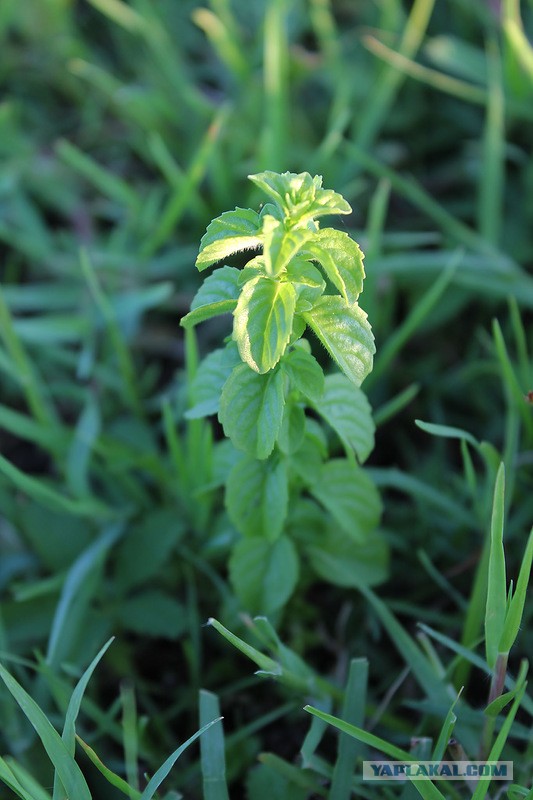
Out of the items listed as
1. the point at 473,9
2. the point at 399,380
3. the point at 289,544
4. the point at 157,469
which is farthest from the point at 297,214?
the point at 473,9

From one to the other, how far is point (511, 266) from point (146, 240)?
29.5 inches

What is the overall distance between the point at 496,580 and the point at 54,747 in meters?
0.54

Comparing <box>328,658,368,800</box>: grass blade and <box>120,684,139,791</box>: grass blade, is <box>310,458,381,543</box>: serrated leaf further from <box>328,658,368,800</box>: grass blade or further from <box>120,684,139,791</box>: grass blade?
<box>120,684,139,791</box>: grass blade

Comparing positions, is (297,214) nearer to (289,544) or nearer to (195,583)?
(289,544)

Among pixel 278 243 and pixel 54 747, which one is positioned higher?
pixel 278 243

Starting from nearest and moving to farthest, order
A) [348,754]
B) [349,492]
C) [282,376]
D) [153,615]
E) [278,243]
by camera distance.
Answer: [278,243] < [282,376] < [348,754] < [349,492] < [153,615]

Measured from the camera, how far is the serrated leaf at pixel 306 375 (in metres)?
0.90

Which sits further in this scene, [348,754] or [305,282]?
[348,754]

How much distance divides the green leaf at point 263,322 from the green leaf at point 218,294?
0.17ft

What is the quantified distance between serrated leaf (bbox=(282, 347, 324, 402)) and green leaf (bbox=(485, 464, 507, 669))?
0.76 ft

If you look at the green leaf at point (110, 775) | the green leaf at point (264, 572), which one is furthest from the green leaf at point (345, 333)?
the green leaf at point (110, 775)

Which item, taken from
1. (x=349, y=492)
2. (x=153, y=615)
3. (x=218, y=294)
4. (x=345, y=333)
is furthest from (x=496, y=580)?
(x=153, y=615)

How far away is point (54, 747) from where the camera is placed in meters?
0.91

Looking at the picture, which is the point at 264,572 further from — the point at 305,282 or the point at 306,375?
the point at 305,282
